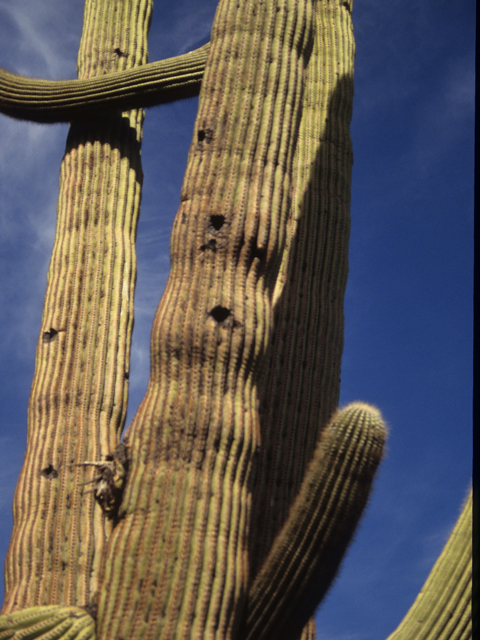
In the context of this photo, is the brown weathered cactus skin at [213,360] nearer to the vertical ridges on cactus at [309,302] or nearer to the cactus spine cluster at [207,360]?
the cactus spine cluster at [207,360]

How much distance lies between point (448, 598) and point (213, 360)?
140 centimetres

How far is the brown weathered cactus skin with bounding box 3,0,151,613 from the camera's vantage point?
3.88 metres

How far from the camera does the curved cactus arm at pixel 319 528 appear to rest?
2.83 meters

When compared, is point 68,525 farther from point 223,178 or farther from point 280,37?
point 280,37

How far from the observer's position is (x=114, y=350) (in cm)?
448

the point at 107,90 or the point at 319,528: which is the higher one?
the point at 107,90

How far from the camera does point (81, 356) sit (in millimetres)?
4457

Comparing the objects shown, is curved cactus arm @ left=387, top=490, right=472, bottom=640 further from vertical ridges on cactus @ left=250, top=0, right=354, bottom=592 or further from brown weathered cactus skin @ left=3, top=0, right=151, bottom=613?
brown weathered cactus skin @ left=3, top=0, right=151, bottom=613

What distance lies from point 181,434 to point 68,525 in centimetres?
123

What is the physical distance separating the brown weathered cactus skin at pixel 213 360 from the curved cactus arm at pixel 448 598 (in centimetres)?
89

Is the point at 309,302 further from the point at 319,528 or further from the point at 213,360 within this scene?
the point at 319,528

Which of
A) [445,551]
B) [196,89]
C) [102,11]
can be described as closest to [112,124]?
[196,89]

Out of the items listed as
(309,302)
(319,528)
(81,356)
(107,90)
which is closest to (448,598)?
(319,528)

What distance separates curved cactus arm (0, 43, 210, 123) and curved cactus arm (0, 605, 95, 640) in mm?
3185
